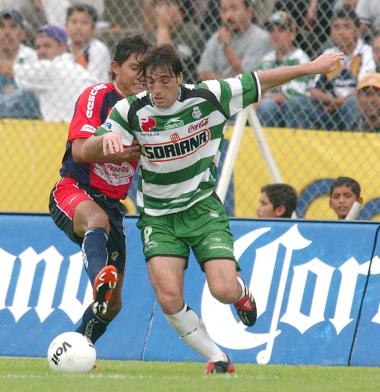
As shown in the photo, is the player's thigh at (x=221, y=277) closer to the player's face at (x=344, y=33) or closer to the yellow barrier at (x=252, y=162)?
the yellow barrier at (x=252, y=162)

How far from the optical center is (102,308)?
21.6ft

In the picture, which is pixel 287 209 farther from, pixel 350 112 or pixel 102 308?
pixel 102 308

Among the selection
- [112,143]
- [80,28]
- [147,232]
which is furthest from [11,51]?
[112,143]

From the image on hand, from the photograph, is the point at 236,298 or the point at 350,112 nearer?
the point at 236,298

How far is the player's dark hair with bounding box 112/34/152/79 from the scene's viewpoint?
744cm

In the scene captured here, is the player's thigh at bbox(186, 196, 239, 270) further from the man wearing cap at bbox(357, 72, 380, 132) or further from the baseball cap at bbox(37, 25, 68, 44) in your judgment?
the baseball cap at bbox(37, 25, 68, 44)

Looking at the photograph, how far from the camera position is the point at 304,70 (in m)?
7.05

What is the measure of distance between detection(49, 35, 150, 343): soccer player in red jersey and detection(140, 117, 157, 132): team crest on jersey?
245 mm

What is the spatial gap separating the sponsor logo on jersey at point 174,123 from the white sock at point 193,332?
45.0 inches

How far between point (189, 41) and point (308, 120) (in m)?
1.84

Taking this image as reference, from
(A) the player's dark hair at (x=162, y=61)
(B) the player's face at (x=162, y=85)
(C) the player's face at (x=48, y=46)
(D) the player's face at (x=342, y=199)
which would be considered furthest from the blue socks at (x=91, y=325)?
(C) the player's face at (x=48, y=46)

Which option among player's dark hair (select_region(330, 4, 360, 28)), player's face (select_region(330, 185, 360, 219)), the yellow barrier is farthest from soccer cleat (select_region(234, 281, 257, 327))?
player's dark hair (select_region(330, 4, 360, 28))

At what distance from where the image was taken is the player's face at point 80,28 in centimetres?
1220

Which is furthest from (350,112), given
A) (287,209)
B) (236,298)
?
(236,298)
